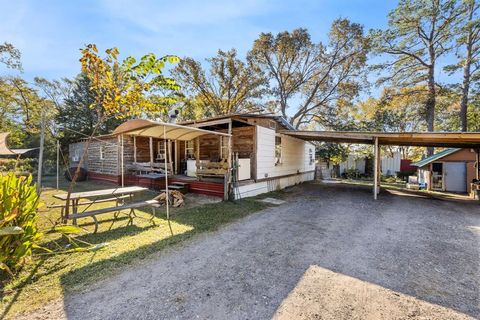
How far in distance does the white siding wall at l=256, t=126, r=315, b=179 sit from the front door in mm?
7646

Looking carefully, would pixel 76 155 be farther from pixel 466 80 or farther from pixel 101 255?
pixel 466 80

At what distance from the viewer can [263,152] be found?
940cm

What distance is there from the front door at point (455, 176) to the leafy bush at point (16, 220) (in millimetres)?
17204

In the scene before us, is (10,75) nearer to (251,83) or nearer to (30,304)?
(251,83)

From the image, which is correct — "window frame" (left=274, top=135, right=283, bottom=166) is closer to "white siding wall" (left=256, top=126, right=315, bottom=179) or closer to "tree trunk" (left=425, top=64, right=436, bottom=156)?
"white siding wall" (left=256, top=126, right=315, bottom=179)

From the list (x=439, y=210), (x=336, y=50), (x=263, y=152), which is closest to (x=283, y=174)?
(x=263, y=152)

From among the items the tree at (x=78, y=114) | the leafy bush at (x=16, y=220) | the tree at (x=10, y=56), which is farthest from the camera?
the tree at (x=78, y=114)

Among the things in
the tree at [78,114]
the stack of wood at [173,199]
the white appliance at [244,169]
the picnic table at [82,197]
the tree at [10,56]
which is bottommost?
the stack of wood at [173,199]

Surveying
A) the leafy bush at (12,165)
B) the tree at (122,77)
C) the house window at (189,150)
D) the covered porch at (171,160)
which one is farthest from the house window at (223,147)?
the leafy bush at (12,165)

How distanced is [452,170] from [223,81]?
703 inches

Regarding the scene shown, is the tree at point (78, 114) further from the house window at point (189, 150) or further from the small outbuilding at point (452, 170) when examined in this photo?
the small outbuilding at point (452, 170)

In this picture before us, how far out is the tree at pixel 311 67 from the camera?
1800 cm

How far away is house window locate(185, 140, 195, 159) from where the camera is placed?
39.1 feet

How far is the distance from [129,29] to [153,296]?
7.40 m
